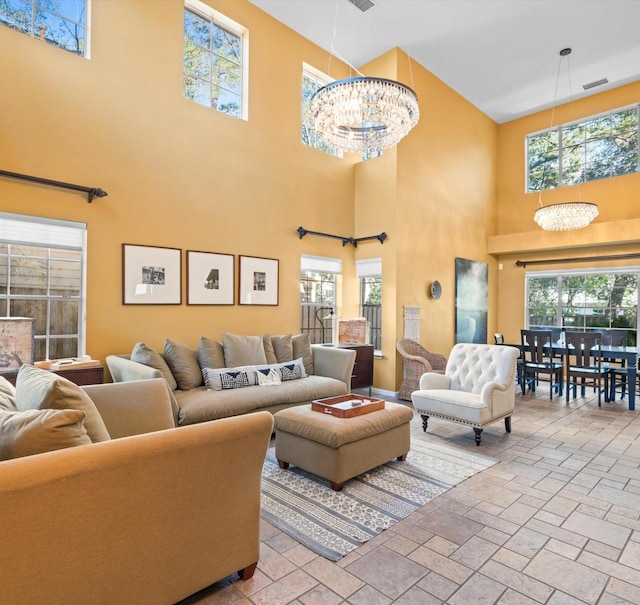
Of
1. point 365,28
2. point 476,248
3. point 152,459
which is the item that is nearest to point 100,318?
point 152,459

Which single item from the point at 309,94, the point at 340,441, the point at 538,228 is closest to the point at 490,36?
the point at 309,94

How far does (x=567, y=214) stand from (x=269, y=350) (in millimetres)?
4954

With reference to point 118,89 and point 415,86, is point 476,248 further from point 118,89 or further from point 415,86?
point 118,89

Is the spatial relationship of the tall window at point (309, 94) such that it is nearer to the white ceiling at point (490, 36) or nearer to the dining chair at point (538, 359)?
the white ceiling at point (490, 36)

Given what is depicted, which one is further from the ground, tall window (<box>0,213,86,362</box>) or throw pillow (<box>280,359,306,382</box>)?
tall window (<box>0,213,86,362</box>)

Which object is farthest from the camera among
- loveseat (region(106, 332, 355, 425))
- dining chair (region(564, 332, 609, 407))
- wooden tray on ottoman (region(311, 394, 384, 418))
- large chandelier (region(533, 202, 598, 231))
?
large chandelier (region(533, 202, 598, 231))

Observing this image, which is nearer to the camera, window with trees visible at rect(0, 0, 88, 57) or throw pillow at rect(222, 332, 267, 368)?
window with trees visible at rect(0, 0, 88, 57)

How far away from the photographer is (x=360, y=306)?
22.3 ft

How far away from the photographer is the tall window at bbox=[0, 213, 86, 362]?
3.70m

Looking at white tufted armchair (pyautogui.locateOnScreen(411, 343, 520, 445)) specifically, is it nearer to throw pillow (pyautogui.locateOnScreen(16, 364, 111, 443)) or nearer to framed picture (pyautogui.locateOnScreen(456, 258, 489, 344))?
framed picture (pyautogui.locateOnScreen(456, 258, 489, 344))

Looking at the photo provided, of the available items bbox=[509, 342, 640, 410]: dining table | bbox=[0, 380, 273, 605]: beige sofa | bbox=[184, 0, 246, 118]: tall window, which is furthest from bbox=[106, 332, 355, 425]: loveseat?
bbox=[509, 342, 640, 410]: dining table

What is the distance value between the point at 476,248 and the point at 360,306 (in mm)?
3072

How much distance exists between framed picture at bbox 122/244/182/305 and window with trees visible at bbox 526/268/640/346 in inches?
281

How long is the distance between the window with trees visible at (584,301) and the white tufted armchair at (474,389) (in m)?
4.43
